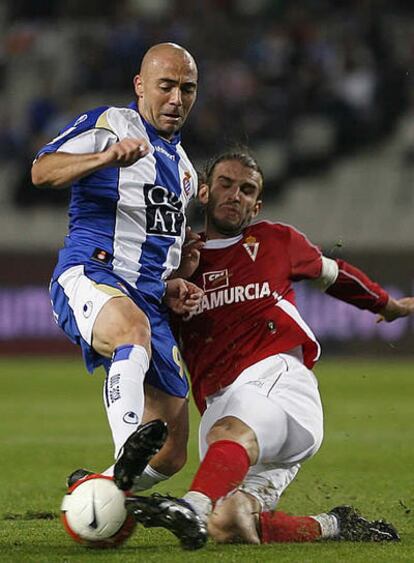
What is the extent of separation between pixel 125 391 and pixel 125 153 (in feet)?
3.17

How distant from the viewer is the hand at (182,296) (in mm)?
5668

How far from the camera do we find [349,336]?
58.5 feet

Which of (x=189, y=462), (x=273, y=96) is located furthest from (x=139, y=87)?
(x=273, y=96)

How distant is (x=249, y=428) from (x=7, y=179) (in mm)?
15736

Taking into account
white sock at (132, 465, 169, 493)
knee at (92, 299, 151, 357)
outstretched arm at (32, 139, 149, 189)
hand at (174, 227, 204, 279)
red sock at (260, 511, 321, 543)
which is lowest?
white sock at (132, 465, 169, 493)

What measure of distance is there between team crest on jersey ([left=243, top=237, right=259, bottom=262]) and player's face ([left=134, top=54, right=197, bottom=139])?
644 millimetres

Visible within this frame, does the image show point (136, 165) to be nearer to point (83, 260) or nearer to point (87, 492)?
point (83, 260)

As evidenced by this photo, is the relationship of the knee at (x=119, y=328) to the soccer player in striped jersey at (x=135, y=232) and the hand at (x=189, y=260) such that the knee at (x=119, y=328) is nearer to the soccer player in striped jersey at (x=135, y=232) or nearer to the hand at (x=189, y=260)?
the soccer player in striped jersey at (x=135, y=232)

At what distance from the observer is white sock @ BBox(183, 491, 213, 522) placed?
185 inches

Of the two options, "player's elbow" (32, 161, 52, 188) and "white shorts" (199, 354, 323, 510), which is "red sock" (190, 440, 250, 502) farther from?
"player's elbow" (32, 161, 52, 188)

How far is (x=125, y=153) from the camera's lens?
5.06 metres

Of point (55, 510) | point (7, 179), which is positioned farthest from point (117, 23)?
point (55, 510)

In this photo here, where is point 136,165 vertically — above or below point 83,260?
above

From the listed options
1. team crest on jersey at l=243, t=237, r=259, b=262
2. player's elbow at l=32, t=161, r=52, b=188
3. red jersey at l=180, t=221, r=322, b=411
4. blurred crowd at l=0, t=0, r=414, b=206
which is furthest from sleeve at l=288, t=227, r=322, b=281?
blurred crowd at l=0, t=0, r=414, b=206
